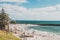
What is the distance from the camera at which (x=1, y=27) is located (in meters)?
58.3

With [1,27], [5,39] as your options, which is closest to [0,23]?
[1,27]

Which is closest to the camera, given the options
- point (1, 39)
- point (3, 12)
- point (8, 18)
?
point (1, 39)

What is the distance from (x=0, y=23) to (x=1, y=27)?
8.38 feet

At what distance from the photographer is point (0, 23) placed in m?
60.4

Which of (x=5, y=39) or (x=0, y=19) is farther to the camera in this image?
(x=0, y=19)

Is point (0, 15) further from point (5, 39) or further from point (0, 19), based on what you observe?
point (5, 39)

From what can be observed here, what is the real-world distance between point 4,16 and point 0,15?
2722 mm

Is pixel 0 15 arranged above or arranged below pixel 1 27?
above

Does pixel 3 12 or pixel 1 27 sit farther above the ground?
pixel 3 12

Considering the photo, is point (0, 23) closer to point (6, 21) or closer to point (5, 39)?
point (6, 21)

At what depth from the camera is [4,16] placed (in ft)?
190

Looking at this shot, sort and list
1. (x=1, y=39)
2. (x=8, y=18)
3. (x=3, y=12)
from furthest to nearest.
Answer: (x=3, y=12)
(x=8, y=18)
(x=1, y=39)

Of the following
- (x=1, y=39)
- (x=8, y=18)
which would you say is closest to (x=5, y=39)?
(x=1, y=39)

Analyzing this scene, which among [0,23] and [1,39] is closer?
[1,39]
